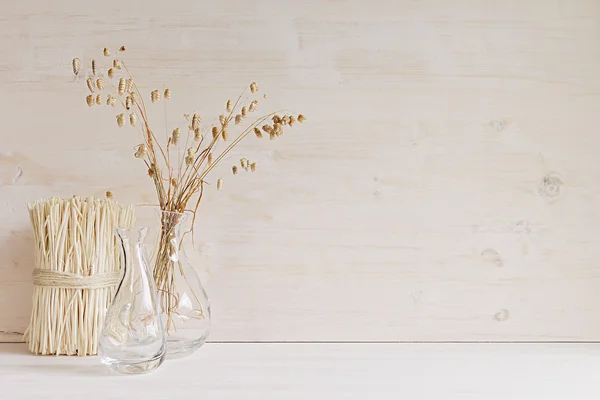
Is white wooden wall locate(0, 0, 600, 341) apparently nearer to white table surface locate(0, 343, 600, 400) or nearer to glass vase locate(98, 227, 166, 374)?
white table surface locate(0, 343, 600, 400)

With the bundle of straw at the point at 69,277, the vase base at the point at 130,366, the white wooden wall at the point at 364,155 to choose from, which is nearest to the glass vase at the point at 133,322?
the vase base at the point at 130,366

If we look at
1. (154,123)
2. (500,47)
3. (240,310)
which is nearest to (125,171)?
(154,123)

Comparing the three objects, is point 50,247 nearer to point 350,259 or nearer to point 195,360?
point 195,360

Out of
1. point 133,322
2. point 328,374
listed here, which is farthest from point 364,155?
point 133,322

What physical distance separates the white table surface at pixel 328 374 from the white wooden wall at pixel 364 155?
3.2 inches

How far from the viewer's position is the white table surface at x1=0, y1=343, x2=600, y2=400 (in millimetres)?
915

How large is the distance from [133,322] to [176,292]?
0.11m

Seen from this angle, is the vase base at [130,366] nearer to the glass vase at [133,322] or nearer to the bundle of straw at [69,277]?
the glass vase at [133,322]

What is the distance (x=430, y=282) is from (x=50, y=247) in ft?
2.31

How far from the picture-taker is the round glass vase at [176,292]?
42.0 inches

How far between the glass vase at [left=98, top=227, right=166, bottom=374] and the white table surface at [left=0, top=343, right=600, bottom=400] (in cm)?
3

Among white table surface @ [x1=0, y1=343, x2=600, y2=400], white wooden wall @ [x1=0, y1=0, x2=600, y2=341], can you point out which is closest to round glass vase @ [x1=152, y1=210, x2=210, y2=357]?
white table surface @ [x1=0, y1=343, x2=600, y2=400]

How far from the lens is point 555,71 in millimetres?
1245

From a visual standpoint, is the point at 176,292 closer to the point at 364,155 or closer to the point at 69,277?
the point at 69,277
